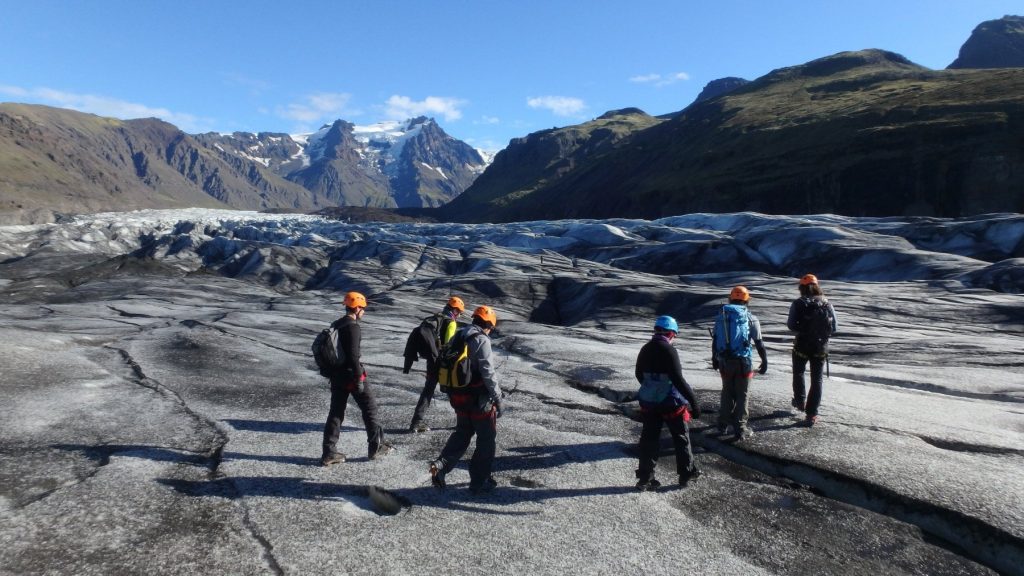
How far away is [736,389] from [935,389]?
7.12 m

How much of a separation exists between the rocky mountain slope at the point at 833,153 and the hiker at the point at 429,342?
8353 cm

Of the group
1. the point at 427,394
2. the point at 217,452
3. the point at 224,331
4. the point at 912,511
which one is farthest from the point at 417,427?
the point at 224,331

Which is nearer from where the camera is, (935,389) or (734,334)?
(734,334)

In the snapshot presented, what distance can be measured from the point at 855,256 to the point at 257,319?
125ft

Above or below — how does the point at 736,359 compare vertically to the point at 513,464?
above

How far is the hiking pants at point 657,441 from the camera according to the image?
7.19 metres

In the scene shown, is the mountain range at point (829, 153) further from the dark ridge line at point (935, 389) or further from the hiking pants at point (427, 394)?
the hiking pants at point (427, 394)

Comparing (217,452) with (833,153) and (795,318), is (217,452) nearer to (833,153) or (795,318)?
(795,318)

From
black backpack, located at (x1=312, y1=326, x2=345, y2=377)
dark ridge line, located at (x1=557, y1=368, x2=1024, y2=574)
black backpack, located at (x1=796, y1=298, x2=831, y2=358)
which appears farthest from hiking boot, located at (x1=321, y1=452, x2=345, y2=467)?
black backpack, located at (x1=796, y1=298, x2=831, y2=358)

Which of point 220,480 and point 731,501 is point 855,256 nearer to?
point 731,501

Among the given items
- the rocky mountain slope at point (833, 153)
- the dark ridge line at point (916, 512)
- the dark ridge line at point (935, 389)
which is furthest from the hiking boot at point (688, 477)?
the rocky mountain slope at point (833, 153)

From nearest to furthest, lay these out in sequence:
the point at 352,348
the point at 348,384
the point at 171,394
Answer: the point at 352,348
the point at 348,384
the point at 171,394

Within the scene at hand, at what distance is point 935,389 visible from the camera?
12703 mm

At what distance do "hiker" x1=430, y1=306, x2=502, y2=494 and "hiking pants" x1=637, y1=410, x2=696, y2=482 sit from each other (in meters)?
1.94
